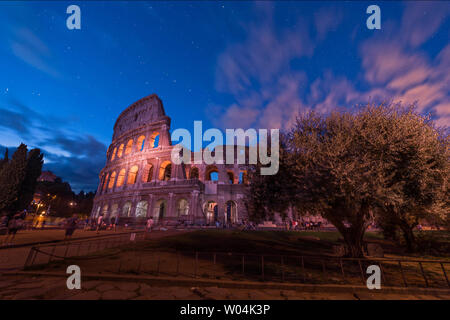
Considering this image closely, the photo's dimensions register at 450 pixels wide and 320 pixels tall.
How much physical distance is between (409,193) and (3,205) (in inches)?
1465

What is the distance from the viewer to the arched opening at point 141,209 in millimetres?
28741

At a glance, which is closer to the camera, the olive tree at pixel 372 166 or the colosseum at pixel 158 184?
the olive tree at pixel 372 166

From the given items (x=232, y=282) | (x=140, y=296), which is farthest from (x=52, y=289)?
(x=232, y=282)

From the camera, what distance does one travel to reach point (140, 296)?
3.83 metres

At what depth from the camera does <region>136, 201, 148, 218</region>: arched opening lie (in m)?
28.7

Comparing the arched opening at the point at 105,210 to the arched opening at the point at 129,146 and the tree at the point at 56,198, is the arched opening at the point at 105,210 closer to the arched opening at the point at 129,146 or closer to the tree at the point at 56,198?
the arched opening at the point at 129,146

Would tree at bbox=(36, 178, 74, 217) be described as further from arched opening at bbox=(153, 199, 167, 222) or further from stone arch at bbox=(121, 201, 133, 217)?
arched opening at bbox=(153, 199, 167, 222)

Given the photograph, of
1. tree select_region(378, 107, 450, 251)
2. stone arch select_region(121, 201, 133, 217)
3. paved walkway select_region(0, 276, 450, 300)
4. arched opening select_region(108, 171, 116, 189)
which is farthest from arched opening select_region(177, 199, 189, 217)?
tree select_region(378, 107, 450, 251)

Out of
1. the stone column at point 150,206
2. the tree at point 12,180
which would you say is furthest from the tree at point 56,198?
the stone column at point 150,206

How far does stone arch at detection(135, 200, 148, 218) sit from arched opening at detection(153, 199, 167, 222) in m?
1.55

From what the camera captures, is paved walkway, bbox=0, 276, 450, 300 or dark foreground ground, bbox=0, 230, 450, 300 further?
dark foreground ground, bbox=0, 230, 450, 300

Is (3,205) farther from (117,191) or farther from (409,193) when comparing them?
(409,193)

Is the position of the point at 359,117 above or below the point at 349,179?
above
